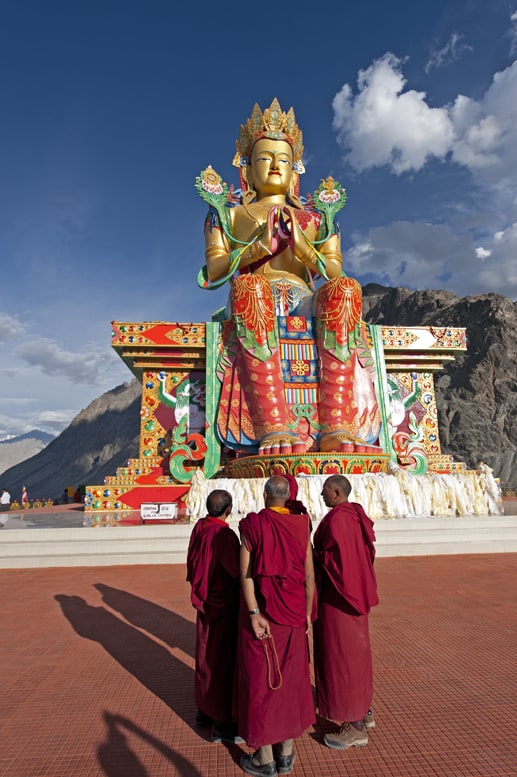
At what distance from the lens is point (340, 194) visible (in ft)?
40.4

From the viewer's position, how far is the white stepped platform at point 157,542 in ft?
19.0

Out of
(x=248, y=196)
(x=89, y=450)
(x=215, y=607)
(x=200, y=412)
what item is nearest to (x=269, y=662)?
(x=215, y=607)

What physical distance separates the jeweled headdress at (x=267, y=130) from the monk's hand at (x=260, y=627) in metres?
12.3

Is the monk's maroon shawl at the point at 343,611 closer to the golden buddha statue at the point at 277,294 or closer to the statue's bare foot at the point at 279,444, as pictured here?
the statue's bare foot at the point at 279,444

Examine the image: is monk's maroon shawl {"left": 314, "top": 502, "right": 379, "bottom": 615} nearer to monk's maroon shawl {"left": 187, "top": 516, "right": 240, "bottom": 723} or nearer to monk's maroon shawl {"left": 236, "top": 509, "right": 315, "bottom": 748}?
monk's maroon shawl {"left": 236, "top": 509, "right": 315, "bottom": 748}

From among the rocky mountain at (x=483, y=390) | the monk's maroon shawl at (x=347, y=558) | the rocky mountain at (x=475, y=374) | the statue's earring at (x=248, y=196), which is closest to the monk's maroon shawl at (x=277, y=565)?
the monk's maroon shawl at (x=347, y=558)

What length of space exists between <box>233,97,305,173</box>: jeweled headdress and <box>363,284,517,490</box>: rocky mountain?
18535 millimetres

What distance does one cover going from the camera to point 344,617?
2.10m

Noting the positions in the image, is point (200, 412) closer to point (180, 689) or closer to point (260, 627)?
point (180, 689)

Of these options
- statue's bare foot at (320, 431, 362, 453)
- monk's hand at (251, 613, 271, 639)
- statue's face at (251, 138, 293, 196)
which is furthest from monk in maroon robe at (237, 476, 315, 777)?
statue's face at (251, 138, 293, 196)

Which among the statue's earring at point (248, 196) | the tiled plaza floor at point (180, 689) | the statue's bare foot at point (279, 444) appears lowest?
the tiled plaza floor at point (180, 689)

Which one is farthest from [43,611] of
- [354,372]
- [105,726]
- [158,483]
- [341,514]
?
[354,372]

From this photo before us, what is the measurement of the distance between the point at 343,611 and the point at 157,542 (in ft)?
14.2

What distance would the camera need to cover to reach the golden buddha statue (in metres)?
9.22
